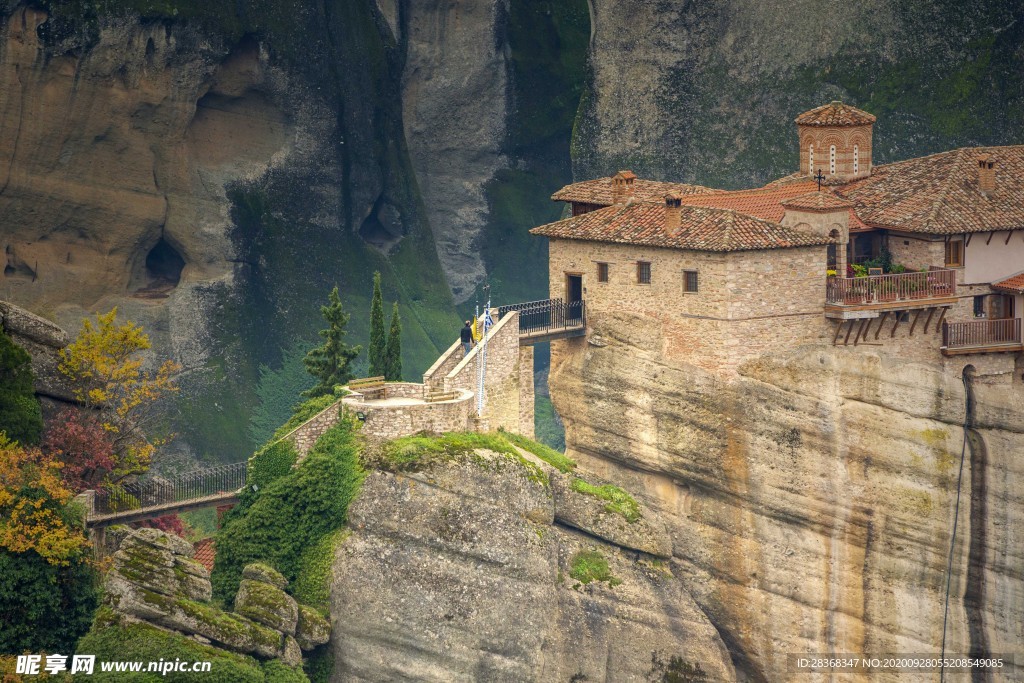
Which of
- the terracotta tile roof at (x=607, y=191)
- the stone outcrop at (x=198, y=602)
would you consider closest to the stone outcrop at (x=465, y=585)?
the stone outcrop at (x=198, y=602)

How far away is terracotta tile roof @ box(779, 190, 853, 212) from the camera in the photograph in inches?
2849

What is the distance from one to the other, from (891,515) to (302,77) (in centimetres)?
3301

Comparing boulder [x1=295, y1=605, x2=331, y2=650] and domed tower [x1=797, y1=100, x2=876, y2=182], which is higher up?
domed tower [x1=797, y1=100, x2=876, y2=182]

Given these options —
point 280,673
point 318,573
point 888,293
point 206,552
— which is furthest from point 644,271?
point 280,673

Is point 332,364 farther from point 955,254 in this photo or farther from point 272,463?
point 955,254

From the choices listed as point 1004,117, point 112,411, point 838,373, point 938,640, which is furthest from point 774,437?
point 1004,117

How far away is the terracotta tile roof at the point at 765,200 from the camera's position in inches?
2928

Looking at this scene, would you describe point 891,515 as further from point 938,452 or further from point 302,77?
point 302,77

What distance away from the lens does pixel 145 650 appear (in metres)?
62.9

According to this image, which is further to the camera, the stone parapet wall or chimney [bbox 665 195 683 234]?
chimney [bbox 665 195 683 234]

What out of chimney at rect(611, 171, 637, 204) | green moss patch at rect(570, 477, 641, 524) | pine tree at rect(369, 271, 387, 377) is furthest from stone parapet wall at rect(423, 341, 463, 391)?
chimney at rect(611, 171, 637, 204)

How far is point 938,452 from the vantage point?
73812 mm

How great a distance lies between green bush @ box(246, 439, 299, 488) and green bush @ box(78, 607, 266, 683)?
694 cm

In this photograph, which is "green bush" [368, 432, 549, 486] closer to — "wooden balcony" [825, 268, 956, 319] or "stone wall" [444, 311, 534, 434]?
"stone wall" [444, 311, 534, 434]
